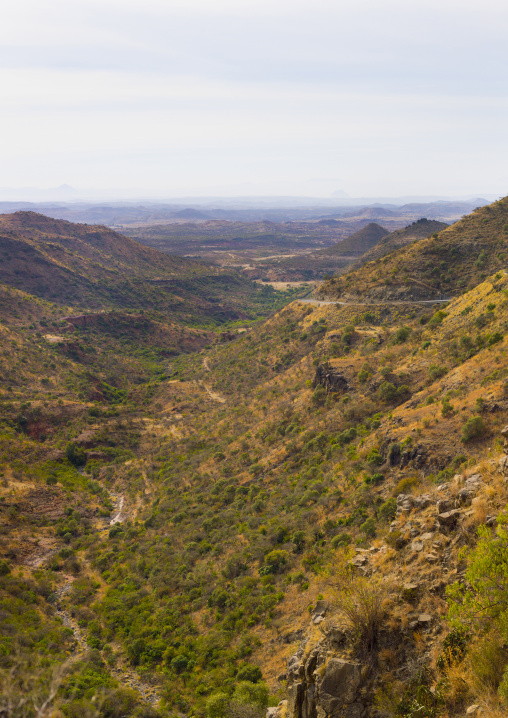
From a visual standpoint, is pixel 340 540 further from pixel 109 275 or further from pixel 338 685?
pixel 109 275

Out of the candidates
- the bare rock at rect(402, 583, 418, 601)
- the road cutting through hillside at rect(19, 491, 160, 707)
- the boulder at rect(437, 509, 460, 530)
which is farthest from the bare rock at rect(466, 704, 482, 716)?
the road cutting through hillside at rect(19, 491, 160, 707)

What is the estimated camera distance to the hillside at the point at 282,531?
8.82m

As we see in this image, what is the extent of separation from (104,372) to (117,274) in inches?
2088

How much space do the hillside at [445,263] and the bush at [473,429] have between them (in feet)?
104

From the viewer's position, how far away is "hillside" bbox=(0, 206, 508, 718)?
8820 mm

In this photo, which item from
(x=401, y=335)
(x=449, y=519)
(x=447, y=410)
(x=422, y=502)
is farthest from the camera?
(x=401, y=335)

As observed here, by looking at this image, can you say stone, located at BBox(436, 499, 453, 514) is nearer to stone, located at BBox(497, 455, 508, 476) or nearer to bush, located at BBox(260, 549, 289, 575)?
stone, located at BBox(497, 455, 508, 476)

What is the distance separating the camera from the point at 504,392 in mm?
18141

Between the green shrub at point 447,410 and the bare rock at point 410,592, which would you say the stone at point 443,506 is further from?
the green shrub at point 447,410

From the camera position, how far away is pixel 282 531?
22859 mm

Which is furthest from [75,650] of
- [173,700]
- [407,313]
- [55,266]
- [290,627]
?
[55,266]

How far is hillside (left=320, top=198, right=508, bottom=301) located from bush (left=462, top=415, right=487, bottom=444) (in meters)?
31.6

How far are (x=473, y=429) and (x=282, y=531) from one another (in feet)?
39.4

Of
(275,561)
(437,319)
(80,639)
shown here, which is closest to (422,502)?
(275,561)
